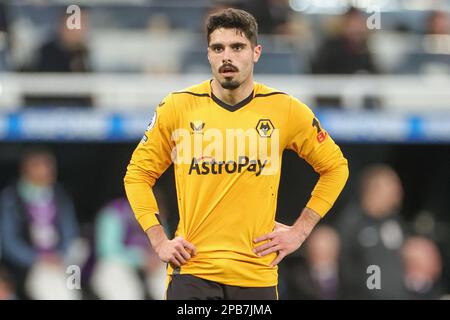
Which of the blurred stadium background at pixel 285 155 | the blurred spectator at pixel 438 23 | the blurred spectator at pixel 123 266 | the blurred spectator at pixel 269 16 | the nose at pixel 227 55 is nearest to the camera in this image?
the nose at pixel 227 55

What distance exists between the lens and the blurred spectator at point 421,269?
10.2m

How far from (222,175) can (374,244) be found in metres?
4.92

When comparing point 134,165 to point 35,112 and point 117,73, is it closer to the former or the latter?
point 35,112

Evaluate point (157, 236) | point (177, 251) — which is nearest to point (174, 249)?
point (177, 251)

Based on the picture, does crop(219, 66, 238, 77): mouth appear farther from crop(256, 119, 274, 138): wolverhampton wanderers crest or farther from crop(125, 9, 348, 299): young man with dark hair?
crop(256, 119, 274, 138): wolverhampton wanderers crest

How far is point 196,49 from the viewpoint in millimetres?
10914

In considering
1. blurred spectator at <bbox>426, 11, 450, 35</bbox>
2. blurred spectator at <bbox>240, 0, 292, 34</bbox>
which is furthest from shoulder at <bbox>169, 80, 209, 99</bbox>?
blurred spectator at <bbox>426, 11, 450, 35</bbox>

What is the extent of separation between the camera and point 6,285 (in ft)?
33.9

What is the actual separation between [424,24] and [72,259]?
460 cm

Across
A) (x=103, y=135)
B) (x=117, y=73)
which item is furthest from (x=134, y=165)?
(x=117, y=73)

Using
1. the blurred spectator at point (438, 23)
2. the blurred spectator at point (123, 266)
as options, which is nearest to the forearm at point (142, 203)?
the blurred spectator at point (123, 266)

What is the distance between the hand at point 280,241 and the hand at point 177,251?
1.06ft

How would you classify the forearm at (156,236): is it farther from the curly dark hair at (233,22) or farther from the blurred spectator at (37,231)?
the blurred spectator at (37,231)

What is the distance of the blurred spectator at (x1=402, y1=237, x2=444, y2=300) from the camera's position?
10.2 meters
